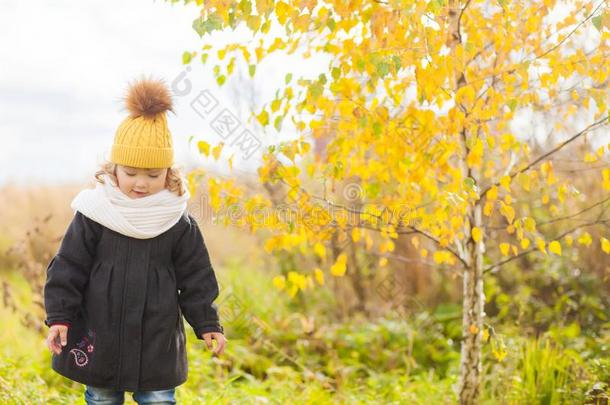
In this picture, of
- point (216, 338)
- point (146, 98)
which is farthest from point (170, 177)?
point (216, 338)

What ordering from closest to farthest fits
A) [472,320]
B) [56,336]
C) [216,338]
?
[56,336], [216,338], [472,320]

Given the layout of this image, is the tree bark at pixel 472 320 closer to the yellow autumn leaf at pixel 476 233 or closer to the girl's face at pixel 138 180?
the yellow autumn leaf at pixel 476 233

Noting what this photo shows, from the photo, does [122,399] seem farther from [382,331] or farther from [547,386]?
[382,331]

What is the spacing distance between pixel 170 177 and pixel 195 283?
0.40 m

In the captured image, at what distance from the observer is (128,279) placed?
8.21ft

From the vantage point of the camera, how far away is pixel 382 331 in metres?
4.85

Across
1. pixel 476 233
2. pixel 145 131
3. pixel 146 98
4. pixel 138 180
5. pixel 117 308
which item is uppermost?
pixel 146 98

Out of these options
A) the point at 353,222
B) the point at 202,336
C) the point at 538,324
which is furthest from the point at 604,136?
the point at 202,336

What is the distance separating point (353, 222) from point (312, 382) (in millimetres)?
1114

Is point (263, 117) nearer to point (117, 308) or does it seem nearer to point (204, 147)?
point (204, 147)

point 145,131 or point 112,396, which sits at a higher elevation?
point 145,131

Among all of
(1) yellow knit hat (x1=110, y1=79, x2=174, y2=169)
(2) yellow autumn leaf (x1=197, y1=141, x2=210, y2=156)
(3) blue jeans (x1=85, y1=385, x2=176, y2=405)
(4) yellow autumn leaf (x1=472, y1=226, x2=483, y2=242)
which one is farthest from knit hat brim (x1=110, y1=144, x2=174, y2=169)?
(4) yellow autumn leaf (x1=472, y1=226, x2=483, y2=242)

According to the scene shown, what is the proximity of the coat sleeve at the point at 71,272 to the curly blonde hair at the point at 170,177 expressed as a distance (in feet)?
0.55

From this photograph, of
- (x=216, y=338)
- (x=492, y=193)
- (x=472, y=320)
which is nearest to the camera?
(x=216, y=338)
